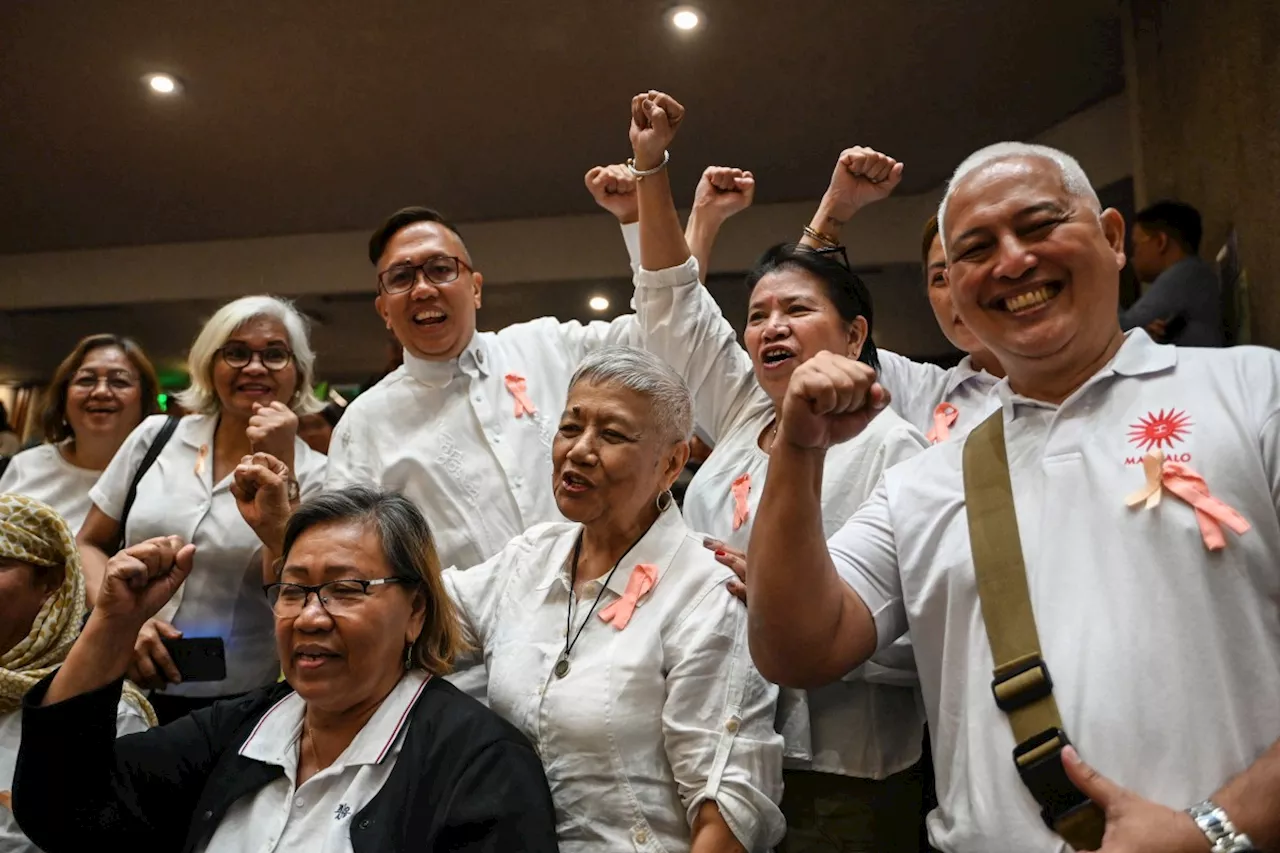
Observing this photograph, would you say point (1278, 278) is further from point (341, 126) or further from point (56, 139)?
point (56, 139)

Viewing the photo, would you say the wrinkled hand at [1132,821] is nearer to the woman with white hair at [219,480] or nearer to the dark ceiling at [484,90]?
the woman with white hair at [219,480]

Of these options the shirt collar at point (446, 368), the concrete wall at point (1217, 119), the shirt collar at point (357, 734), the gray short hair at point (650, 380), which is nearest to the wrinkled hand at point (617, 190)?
the shirt collar at point (446, 368)

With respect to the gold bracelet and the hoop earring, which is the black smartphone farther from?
the gold bracelet

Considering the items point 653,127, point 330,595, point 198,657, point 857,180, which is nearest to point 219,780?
point 330,595

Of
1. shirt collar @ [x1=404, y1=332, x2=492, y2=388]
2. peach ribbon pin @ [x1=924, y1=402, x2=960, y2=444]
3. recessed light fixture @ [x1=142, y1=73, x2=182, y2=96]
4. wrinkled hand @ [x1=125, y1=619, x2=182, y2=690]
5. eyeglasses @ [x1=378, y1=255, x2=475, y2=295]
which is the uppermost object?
recessed light fixture @ [x1=142, y1=73, x2=182, y2=96]

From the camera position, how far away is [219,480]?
8.99 feet

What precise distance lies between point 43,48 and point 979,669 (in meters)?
5.50

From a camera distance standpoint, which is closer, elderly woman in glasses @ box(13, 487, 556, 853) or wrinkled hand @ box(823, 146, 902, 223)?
elderly woman in glasses @ box(13, 487, 556, 853)

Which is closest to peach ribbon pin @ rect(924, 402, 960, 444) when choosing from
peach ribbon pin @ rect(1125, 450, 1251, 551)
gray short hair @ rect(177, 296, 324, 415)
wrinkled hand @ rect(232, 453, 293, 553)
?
peach ribbon pin @ rect(1125, 450, 1251, 551)

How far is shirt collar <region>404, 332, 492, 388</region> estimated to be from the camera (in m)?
2.58

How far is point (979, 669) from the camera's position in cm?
137

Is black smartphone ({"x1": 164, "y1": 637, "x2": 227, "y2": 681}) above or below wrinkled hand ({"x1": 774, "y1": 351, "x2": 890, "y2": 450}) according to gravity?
below

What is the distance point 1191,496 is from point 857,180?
5.03 feet

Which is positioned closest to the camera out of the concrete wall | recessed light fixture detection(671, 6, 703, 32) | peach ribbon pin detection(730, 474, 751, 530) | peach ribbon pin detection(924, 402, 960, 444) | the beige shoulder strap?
the beige shoulder strap
